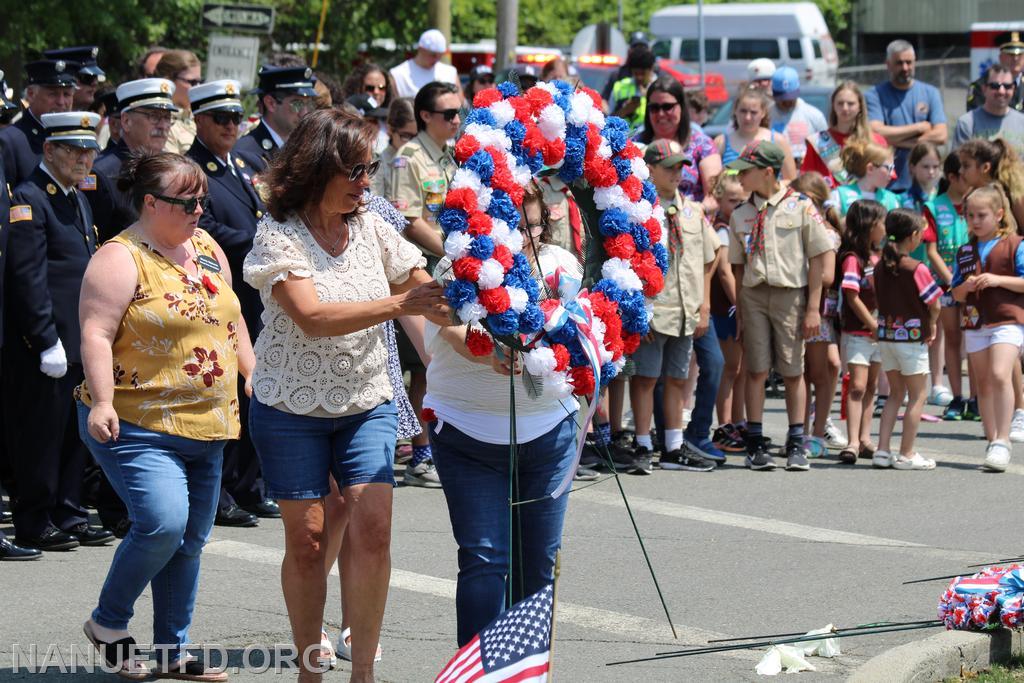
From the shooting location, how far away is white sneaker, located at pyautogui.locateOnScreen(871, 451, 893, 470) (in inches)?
399

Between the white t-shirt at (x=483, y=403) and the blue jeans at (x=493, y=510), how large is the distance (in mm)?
32

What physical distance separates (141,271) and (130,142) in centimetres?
304

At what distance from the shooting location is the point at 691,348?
10.2 m

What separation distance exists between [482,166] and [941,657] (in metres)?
2.56

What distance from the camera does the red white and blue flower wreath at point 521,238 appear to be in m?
4.79

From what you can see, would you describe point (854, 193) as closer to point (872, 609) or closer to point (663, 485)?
point (663, 485)

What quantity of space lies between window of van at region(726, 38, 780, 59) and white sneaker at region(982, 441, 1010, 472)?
3039 centimetres

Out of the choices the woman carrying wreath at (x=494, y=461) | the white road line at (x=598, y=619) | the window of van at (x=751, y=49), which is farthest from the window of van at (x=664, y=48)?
the woman carrying wreath at (x=494, y=461)

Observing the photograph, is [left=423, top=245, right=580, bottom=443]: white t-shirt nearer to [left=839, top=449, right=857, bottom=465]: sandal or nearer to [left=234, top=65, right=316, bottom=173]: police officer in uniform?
[left=234, top=65, right=316, bottom=173]: police officer in uniform

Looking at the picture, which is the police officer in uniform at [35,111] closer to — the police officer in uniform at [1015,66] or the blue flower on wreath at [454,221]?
the blue flower on wreath at [454,221]

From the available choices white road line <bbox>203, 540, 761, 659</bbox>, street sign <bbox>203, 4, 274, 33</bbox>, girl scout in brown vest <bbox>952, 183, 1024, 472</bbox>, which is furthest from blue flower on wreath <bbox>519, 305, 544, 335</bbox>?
street sign <bbox>203, 4, 274, 33</bbox>

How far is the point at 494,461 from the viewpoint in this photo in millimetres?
5059

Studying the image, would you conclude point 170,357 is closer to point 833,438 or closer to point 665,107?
point 665,107

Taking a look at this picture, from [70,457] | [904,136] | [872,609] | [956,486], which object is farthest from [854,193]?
[70,457]
